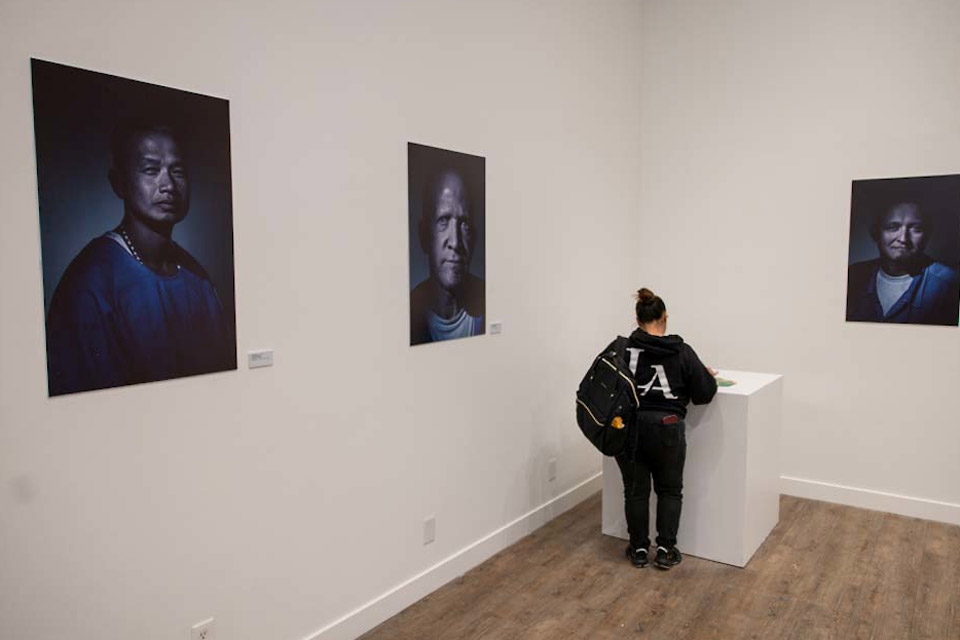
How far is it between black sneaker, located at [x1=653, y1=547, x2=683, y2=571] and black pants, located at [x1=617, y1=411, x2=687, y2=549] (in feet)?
0.11

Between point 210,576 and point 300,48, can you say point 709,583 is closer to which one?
point 210,576

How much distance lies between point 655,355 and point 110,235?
2693 mm

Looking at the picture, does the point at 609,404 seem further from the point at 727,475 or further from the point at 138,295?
the point at 138,295

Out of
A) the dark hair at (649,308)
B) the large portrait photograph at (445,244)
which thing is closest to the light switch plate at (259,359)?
the large portrait photograph at (445,244)

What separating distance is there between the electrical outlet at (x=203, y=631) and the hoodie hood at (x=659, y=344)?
2.45 meters

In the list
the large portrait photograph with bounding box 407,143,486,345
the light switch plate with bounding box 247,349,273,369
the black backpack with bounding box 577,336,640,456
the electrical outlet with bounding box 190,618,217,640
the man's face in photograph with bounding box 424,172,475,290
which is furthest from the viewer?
the black backpack with bounding box 577,336,640,456

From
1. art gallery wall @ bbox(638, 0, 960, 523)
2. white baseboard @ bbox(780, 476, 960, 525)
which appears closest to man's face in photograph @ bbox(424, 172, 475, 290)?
art gallery wall @ bbox(638, 0, 960, 523)

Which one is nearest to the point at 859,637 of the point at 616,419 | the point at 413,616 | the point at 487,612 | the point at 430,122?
the point at 616,419

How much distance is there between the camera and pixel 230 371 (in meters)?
2.60

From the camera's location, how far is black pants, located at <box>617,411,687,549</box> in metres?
3.78

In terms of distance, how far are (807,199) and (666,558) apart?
275cm

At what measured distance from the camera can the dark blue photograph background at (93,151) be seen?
2045 millimetres

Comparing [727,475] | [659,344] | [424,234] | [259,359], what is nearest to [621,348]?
[659,344]

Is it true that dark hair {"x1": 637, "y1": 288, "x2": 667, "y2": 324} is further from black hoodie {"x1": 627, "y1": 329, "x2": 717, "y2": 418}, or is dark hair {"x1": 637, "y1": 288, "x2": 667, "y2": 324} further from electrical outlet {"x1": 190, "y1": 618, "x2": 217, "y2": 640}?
electrical outlet {"x1": 190, "y1": 618, "x2": 217, "y2": 640}
